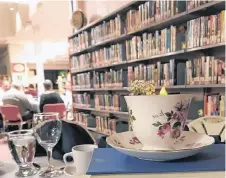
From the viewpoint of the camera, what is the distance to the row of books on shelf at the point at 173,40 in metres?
1.90

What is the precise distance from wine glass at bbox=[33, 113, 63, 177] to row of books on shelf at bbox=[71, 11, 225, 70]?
1510 mm

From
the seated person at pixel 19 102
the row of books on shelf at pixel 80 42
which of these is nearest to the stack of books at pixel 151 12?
the row of books on shelf at pixel 80 42

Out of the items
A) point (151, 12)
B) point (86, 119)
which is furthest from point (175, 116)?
point (86, 119)

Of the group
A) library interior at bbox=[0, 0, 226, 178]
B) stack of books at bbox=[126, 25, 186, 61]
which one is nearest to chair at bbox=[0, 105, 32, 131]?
library interior at bbox=[0, 0, 226, 178]

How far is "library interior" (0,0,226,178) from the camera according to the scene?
0.52 meters

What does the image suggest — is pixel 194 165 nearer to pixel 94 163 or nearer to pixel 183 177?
pixel 183 177

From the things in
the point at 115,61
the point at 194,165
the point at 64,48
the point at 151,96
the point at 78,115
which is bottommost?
the point at 78,115

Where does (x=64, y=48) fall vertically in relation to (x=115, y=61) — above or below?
above

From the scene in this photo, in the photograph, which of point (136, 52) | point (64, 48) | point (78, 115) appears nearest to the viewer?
point (136, 52)

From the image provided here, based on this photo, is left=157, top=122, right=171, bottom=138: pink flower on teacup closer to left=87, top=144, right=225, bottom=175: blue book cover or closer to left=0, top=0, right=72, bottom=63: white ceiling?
left=87, top=144, right=225, bottom=175: blue book cover

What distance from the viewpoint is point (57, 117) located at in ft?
2.66

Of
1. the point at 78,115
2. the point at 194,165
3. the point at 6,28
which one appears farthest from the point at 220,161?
the point at 6,28

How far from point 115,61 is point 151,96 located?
2647 mm

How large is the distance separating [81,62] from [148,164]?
3.63 m
